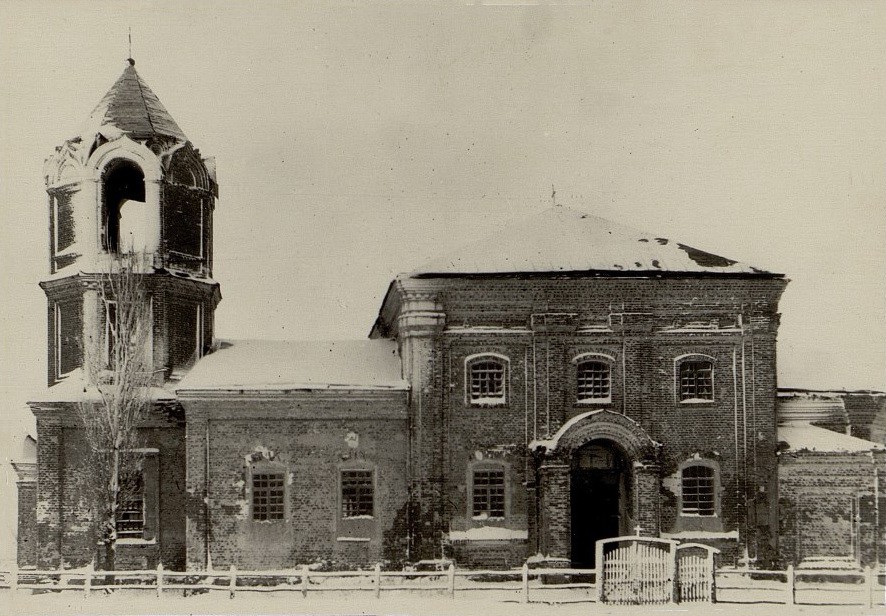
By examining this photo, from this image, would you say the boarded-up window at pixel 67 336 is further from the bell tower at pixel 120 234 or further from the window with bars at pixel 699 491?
the window with bars at pixel 699 491

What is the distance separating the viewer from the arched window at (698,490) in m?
30.9

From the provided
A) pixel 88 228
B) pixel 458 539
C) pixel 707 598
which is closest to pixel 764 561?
pixel 707 598

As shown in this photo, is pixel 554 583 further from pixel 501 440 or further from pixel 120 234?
pixel 120 234

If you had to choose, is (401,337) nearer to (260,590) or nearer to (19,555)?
(260,590)

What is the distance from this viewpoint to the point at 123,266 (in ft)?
105

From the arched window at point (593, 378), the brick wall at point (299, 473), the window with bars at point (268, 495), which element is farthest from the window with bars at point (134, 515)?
the arched window at point (593, 378)

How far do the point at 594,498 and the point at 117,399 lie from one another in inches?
495

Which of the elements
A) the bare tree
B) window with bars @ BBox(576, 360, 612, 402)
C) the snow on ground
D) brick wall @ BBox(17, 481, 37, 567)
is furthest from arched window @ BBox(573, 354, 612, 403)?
brick wall @ BBox(17, 481, 37, 567)

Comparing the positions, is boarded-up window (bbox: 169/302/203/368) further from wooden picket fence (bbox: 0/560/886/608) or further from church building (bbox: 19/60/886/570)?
wooden picket fence (bbox: 0/560/886/608)

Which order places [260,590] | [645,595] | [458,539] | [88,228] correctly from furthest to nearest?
[88,228] < [458,539] < [260,590] < [645,595]

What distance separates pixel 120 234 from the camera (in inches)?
1337

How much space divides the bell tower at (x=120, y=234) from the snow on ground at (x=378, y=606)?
6982mm

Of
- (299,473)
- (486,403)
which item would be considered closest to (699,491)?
(486,403)

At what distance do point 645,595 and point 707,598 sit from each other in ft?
4.47
